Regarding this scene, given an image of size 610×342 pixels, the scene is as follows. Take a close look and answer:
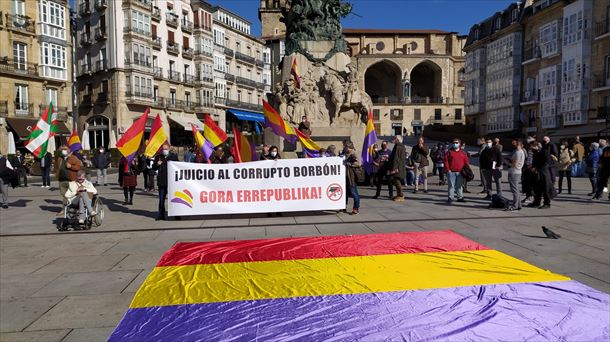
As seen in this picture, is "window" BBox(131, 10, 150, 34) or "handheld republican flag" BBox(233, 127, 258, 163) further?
"window" BBox(131, 10, 150, 34)

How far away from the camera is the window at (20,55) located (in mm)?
37844

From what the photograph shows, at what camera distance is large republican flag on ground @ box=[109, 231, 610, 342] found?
3.69 meters

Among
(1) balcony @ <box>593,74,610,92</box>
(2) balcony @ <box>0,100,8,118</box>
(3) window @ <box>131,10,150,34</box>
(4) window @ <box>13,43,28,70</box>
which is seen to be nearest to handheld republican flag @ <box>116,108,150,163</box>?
(2) balcony @ <box>0,100,8,118</box>

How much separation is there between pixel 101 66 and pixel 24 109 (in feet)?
32.4

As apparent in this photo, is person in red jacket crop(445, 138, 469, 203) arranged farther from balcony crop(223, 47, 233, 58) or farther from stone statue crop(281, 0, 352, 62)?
balcony crop(223, 47, 233, 58)

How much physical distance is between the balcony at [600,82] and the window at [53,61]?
4534 centimetres

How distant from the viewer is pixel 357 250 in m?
6.71

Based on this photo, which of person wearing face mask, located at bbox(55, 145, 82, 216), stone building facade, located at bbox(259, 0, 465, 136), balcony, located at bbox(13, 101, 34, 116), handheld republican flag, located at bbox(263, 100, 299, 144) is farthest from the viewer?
stone building facade, located at bbox(259, 0, 465, 136)

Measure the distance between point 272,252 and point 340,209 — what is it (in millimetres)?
4861

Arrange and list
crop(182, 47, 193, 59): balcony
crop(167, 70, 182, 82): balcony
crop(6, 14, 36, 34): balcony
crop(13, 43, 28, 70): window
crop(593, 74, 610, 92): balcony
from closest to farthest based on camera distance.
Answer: crop(593, 74, 610, 92): balcony < crop(6, 14, 36, 34): balcony < crop(13, 43, 28, 70): window < crop(167, 70, 182, 82): balcony < crop(182, 47, 193, 59): balcony

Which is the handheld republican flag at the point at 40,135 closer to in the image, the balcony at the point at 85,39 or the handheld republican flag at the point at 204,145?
the handheld republican flag at the point at 204,145

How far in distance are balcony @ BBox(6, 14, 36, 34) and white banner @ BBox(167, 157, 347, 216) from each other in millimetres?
35506

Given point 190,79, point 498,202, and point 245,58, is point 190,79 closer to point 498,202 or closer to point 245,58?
point 245,58

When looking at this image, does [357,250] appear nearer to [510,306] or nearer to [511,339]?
[510,306]
